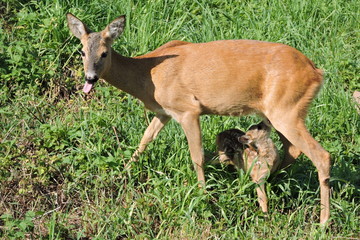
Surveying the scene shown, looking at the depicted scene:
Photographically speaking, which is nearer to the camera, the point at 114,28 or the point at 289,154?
Result: the point at 114,28

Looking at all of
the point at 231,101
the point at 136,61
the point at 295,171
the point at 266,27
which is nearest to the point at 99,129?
the point at 136,61

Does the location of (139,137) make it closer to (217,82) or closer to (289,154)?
(217,82)

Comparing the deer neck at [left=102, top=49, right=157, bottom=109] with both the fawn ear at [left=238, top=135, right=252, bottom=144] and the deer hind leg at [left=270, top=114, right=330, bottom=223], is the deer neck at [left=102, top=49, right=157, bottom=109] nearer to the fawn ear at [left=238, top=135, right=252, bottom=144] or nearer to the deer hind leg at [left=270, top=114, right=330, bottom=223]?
the fawn ear at [left=238, top=135, right=252, bottom=144]

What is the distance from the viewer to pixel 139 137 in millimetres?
8047

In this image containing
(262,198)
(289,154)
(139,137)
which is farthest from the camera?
(139,137)

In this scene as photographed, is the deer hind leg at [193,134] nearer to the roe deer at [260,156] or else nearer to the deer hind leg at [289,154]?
the roe deer at [260,156]

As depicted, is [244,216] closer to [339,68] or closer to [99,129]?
[99,129]

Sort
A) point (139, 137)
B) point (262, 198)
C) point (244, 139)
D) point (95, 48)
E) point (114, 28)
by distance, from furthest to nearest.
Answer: point (139, 137) < point (114, 28) < point (95, 48) < point (244, 139) < point (262, 198)

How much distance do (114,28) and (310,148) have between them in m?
2.26

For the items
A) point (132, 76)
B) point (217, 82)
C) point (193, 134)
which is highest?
point (132, 76)

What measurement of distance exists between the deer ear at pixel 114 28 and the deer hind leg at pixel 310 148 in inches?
70.0

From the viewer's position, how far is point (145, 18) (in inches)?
373

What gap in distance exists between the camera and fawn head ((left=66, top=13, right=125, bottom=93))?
23.8ft

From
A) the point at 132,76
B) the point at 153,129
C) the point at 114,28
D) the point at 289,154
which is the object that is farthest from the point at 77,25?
the point at 289,154
